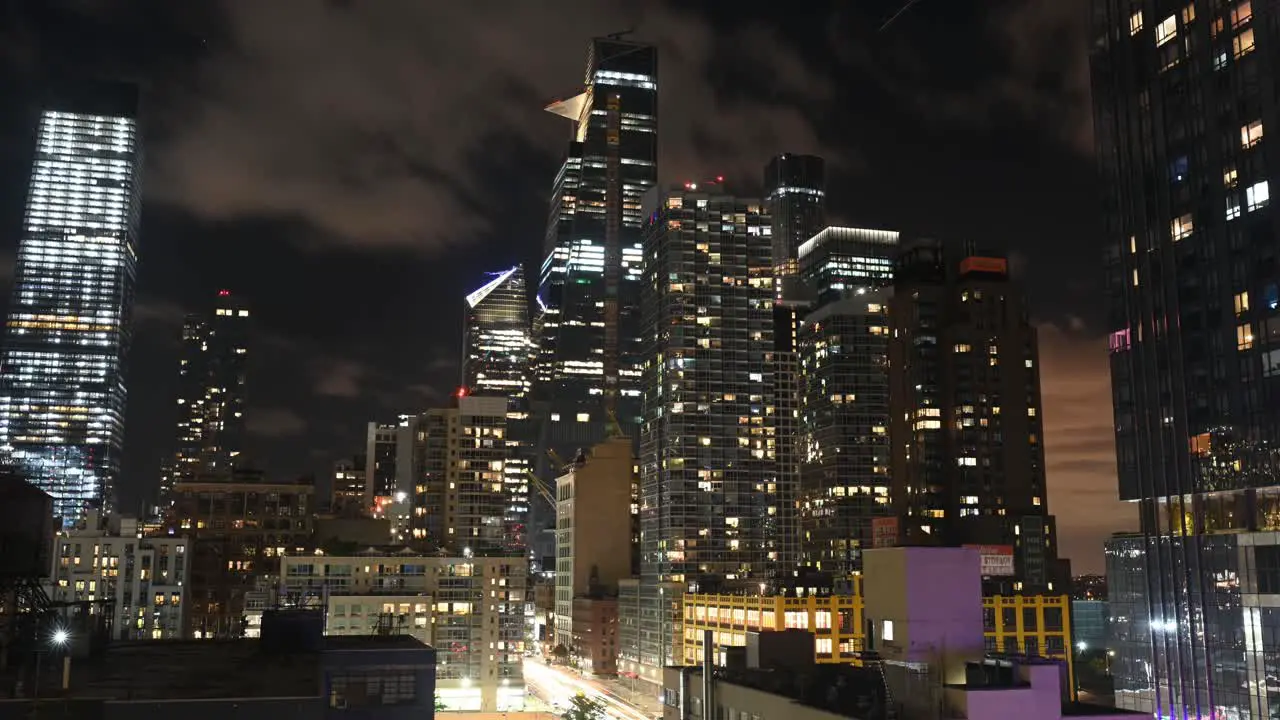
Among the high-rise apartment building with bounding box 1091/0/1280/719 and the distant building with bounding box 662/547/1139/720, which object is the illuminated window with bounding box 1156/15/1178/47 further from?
the distant building with bounding box 662/547/1139/720

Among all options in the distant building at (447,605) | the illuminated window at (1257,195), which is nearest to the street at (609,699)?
the distant building at (447,605)

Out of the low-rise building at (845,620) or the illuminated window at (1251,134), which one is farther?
the low-rise building at (845,620)

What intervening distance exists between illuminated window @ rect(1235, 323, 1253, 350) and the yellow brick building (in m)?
55.7

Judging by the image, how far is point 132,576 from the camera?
190 m

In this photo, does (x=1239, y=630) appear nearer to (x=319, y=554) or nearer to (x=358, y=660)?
(x=358, y=660)

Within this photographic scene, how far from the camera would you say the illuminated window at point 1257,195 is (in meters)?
95.6

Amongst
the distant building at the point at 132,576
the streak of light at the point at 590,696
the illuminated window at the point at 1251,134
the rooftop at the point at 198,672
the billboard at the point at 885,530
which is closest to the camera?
the rooftop at the point at 198,672

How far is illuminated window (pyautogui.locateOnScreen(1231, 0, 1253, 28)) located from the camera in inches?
3824

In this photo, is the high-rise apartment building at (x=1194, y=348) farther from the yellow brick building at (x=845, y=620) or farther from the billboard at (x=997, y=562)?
the billboard at (x=997, y=562)

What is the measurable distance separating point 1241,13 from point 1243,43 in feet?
8.72

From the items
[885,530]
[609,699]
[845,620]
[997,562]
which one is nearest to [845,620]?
[845,620]

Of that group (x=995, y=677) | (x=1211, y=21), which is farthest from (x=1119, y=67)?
(x=995, y=677)

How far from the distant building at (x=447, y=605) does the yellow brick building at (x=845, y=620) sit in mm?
31621

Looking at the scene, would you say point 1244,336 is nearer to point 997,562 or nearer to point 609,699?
point 997,562
